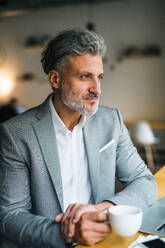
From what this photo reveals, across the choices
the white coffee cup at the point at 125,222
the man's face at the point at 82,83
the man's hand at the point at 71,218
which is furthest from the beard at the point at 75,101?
the white coffee cup at the point at 125,222

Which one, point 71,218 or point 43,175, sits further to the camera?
point 43,175

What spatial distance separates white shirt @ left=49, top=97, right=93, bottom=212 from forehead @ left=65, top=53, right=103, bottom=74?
221 mm

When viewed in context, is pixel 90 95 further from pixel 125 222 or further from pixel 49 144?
pixel 125 222

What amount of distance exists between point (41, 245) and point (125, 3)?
583 centimetres

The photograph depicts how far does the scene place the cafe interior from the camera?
5.84m

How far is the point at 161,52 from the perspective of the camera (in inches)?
232

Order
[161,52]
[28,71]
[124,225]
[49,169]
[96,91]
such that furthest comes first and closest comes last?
[28,71]
[161,52]
[96,91]
[49,169]
[124,225]

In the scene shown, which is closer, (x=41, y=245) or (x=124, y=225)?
(x=124, y=225)

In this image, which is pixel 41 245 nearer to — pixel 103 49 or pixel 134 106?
pixel 103 49

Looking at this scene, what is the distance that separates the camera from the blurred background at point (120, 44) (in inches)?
231

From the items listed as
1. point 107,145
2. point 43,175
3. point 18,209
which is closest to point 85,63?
point 107,145

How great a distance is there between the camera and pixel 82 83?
1.41m

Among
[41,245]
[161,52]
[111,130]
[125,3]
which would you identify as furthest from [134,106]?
[41,245]

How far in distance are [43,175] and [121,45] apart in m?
5.35
